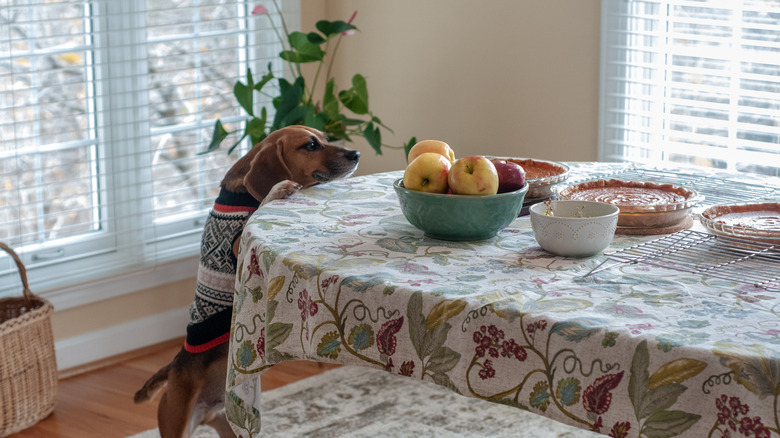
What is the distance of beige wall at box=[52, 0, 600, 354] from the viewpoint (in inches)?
116

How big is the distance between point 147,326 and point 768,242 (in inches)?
96.2

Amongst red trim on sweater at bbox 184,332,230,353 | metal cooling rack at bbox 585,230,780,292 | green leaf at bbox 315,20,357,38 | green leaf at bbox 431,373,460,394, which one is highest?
green leaf at bbox 315,20,357,38

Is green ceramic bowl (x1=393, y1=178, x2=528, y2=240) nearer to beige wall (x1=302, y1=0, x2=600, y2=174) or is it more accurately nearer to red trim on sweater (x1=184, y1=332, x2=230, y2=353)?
red trim on sweater (x1=184, y1=332, x2=230, y2=353)

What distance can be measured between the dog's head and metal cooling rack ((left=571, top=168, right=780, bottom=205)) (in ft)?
1.76

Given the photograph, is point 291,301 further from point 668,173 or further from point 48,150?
point 48,150

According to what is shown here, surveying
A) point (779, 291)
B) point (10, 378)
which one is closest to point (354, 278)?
point (779, 291)

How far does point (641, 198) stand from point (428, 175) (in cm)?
43

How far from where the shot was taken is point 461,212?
58.1 inches

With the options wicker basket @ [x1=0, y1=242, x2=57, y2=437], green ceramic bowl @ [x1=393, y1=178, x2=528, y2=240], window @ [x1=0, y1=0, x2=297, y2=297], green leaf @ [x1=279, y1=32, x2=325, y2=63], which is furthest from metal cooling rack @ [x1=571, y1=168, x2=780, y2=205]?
window @ [x1=0, y1=0, x2=297, y2=297]

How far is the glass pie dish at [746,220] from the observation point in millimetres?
1420

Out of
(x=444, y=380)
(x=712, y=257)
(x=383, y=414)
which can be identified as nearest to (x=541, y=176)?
(x=712, y=257)

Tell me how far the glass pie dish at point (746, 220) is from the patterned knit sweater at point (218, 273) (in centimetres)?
93

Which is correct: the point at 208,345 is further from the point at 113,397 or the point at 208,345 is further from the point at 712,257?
the point at 113,397

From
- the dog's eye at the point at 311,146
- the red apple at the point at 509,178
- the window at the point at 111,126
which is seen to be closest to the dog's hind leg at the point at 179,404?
the dog's eye at the point at 311,146
